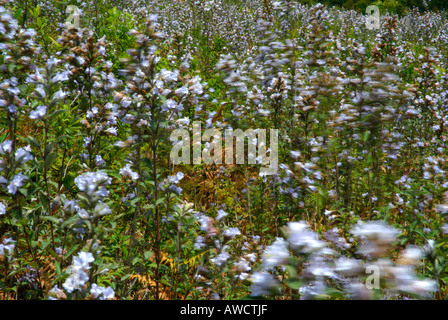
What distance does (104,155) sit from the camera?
10.9 feet

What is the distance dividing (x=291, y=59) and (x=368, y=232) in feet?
7.65

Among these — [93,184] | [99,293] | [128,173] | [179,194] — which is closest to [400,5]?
[179,194]

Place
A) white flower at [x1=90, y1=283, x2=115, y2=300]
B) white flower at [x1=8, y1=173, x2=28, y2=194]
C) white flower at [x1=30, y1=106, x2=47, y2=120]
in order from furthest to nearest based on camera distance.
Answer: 1. white flower at [x1=30, y1=106, x2=47, y2=120]
2. white flower at [x1=8, y1=173, x2=28, y2=194]
3. white flower at [x1=90, y1=283, x2=115, y2=300]

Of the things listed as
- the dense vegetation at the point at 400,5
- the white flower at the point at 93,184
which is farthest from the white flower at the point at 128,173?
the dense vegetation at the point at 400,5

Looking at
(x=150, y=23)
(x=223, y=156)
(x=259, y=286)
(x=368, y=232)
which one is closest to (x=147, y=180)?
(x=150, y=23)

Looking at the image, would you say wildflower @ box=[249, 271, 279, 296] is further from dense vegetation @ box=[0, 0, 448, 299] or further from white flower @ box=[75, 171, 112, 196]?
white flower @ box=[75, 171, 112, 196]

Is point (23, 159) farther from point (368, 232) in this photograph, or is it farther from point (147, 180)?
point (368, 232)

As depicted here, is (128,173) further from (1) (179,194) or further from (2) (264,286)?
(2) (264,286)

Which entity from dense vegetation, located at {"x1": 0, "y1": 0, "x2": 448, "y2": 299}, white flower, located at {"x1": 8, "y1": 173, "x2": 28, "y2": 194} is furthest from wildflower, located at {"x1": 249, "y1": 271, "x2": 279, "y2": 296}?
white flower, located at {"x1": 8, "y1": 173, "x2": 28, "y2": 194}

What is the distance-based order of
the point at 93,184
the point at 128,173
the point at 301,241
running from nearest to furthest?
1. the point at 301,241
2. the point at 93,184
3. the point at 128,173

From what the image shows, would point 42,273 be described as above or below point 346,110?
below

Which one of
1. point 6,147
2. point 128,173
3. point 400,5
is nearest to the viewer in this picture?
point 6,147

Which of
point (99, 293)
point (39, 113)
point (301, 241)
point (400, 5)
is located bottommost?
point (99, 293)

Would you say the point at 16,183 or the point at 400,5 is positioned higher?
the point at 400,5
